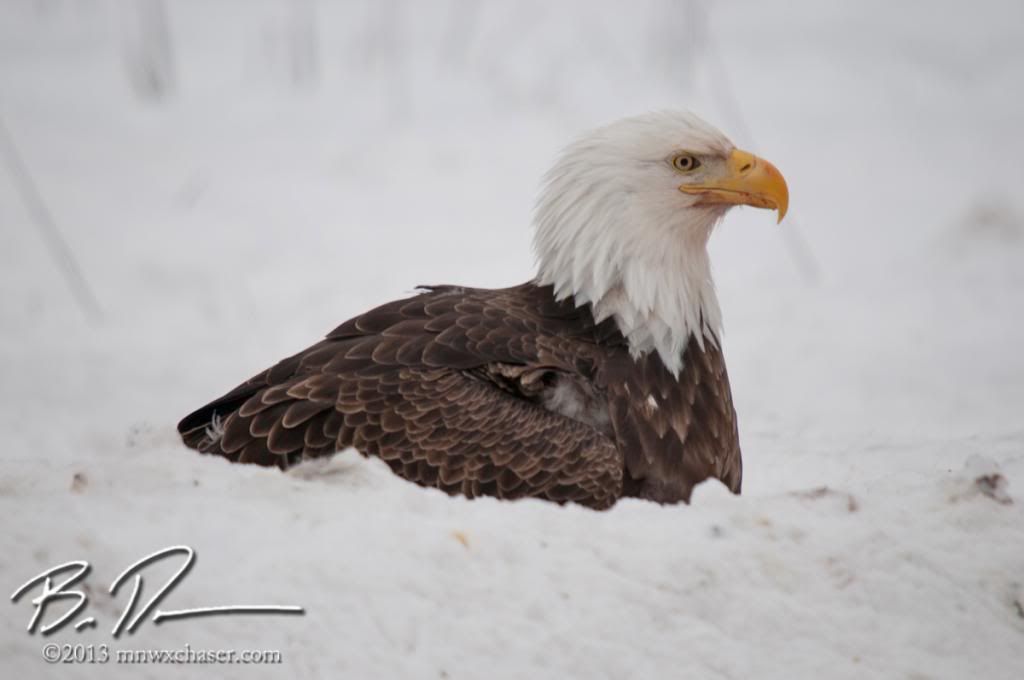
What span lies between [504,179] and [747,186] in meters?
5.86

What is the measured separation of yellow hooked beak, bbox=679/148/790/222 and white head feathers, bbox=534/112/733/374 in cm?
5

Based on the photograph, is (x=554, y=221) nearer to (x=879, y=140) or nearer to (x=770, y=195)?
(x=770, y=195)

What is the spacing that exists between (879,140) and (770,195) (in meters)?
7.14

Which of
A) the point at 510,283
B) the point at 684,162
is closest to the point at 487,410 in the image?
the point at 684,162

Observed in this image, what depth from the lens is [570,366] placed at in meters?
4.07

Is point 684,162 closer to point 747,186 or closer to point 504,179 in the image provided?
point 747,186

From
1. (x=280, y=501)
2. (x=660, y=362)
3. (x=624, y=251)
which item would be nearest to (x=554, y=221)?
(x=624, y=251)

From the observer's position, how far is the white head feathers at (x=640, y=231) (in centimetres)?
441

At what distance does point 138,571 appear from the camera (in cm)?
276
